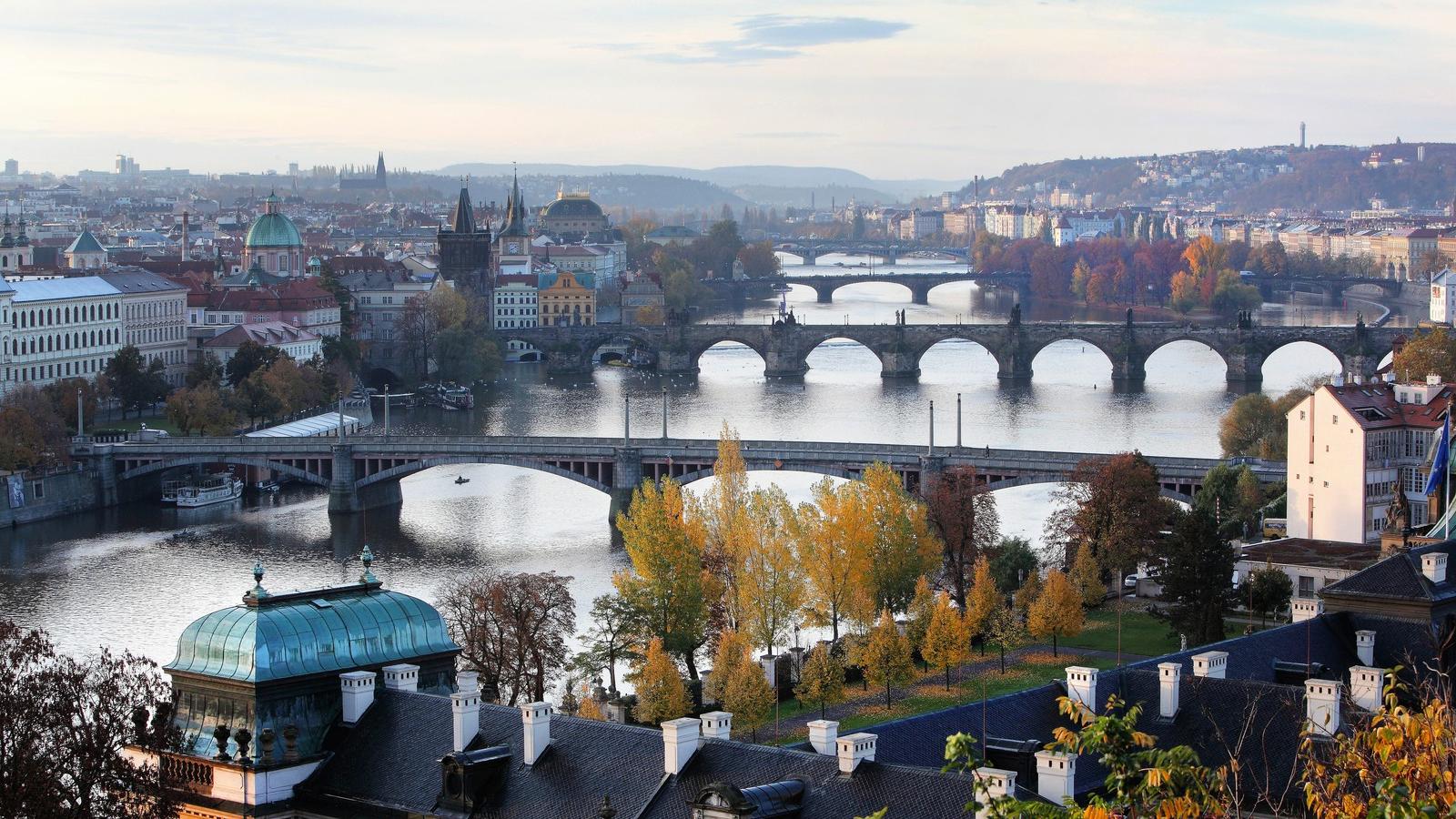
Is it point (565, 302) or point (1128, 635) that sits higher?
point (565, 302)

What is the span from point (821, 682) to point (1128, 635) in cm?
679

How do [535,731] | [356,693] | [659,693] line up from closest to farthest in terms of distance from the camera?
[535,731]
[356,693]
[659,693]

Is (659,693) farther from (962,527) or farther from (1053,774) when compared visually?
(1053,774)

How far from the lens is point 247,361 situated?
70250mm

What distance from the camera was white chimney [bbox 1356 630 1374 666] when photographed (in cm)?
2503

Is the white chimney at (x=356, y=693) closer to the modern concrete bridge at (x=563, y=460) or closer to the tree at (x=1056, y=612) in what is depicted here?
the tree at (x=1056, y=612)

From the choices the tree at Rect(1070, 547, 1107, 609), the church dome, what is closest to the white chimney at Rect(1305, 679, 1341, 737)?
the tree at Rect(1070, 547, 1107, 609)

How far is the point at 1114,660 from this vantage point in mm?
32969

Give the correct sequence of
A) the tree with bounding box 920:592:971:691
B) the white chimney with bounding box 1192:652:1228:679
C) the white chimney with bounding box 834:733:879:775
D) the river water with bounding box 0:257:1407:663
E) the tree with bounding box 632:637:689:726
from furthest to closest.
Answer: the river water with bounding box 0:257:1407:663 → the tree with bounding box 920:592:971:691 → the tree with bounding box 632:637:689:726 → the white chimney with bounding box 1192:652:1228:679 → the white chimney with bounding box 834:733:879:775

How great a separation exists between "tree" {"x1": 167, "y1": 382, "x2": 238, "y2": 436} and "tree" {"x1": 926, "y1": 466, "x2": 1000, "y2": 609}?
82.3 feet

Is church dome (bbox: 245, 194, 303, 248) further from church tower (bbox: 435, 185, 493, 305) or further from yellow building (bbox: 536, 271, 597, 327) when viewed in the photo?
yellow building (bbox: 536, 271, 597, 327)

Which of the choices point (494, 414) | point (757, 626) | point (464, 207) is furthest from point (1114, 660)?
point (464, 207)

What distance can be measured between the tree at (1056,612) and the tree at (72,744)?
15.8 meters

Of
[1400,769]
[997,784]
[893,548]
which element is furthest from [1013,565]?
[1400,769]
